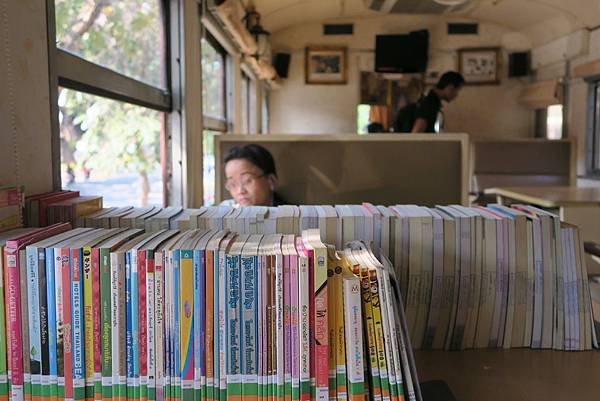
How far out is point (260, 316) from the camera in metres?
1.02

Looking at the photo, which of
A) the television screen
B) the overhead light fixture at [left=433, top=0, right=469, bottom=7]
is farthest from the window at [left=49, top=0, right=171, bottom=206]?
the television screen


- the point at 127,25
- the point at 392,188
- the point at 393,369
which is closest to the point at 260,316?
the point at 393,369

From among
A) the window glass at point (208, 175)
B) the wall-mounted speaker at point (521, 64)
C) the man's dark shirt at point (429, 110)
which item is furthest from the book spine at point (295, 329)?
the wall-mounted speaker at point (521, 64)

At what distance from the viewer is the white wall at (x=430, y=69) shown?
317 inches

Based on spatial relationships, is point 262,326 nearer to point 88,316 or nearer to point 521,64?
point 88,316

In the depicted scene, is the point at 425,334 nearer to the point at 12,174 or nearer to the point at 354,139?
the point at 12,174

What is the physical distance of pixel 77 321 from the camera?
40.0 inches

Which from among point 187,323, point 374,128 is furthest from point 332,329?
point 374,128

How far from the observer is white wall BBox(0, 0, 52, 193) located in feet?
4.27

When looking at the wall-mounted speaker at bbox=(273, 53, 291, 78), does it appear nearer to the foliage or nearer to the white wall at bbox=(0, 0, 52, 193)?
the foliage

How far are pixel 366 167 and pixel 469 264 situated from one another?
6.50 feet

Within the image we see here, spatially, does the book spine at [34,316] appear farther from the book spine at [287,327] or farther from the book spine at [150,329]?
the book spine at [287,327]

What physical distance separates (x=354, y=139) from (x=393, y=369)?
247 centimetres

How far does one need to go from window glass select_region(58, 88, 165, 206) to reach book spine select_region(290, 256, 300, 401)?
101 cm
